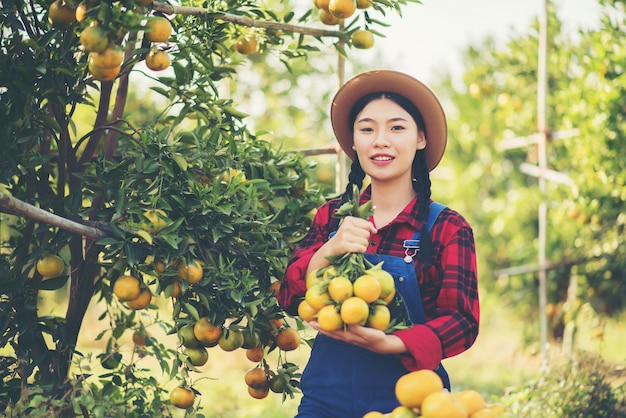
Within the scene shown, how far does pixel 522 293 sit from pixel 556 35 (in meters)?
2.29

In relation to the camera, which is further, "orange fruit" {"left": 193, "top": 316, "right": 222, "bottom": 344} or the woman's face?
"orange fruit" {"left": 193, "top": 316, "right": 222, "bottom": 344}

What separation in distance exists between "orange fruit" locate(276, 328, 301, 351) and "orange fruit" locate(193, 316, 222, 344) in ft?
0.87

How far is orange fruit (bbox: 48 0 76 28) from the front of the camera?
8.39ft

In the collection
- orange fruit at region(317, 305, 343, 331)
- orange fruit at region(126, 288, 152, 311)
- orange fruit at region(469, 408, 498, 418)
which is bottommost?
orange fruit at region(469, 408, 498, 418)

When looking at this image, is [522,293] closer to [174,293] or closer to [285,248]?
[285,248]

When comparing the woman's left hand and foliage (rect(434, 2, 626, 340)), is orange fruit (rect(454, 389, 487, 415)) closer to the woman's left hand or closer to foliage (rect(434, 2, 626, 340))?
the woman's left hand

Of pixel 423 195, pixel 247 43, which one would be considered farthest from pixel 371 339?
pixel 247 43

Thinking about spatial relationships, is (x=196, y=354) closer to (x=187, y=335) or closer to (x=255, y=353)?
(x=187, y=335)

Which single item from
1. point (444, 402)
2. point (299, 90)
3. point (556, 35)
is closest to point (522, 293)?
point (556, 35)

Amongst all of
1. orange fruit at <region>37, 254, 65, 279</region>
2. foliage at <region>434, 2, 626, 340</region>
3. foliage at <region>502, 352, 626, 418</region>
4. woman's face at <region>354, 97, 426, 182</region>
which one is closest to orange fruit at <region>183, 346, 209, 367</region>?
orange fruit at <region>37, 254, 65, 279</region>

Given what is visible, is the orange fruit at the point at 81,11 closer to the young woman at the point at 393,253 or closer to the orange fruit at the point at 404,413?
the young woman at the point at 393,253

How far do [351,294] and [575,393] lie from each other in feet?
7.02

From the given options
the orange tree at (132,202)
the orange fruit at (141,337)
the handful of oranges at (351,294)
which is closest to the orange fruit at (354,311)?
the handful of oranges at (351,294)

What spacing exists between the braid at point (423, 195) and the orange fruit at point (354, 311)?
350 mm
